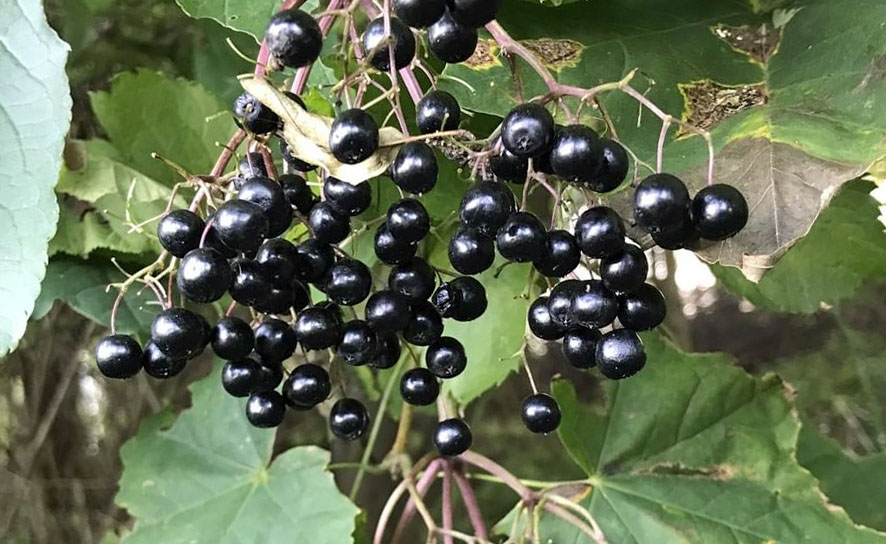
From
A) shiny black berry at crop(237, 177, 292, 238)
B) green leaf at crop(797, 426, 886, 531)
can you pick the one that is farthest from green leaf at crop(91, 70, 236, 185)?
green leaf at crop(797, 426, 886, 531)

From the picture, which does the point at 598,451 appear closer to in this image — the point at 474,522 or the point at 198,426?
the point at 474,522

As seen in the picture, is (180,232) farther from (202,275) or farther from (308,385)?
(308,385)

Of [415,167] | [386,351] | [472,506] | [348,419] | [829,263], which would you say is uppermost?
[415,167]

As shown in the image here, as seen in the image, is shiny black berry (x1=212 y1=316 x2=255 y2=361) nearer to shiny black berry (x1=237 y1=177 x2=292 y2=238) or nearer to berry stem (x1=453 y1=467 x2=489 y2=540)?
shiny black berry (x1=237 y1=177 x2=292 y2=238)

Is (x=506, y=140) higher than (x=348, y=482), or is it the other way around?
(x=506, y=140)

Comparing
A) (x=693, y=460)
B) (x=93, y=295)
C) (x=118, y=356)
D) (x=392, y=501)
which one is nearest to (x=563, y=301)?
(x=118, y=356)

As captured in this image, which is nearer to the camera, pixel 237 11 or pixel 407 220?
pixel 407 220

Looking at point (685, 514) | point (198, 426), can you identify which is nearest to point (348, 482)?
point (198, 426)

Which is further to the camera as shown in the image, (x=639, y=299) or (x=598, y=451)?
(x=598, y=451)

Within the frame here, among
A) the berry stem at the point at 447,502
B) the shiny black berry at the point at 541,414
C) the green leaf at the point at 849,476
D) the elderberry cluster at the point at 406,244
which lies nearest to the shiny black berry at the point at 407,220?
the elderberry cluster at the point at 406,244
